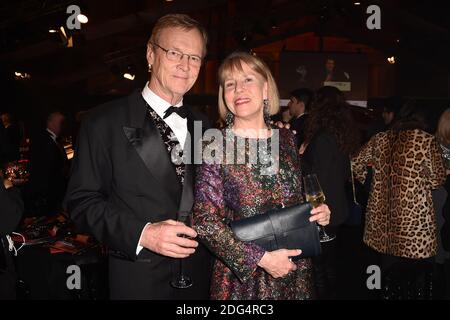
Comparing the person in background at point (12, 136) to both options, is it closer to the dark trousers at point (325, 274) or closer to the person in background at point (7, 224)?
the person in background at point (7, 224)

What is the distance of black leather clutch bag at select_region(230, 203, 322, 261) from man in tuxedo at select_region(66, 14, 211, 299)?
0.25 meters

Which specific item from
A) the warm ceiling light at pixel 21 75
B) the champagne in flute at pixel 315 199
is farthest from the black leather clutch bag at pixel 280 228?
the warm ceiling light at pixel 21 75

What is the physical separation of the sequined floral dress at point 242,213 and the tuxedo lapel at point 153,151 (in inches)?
4.6

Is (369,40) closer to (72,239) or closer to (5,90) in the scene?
(5,90)

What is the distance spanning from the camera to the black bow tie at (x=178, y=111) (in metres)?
1.97

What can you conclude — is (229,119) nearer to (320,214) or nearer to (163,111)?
(163,111)

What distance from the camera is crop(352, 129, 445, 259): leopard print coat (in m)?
3.67

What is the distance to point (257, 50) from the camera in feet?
53.5

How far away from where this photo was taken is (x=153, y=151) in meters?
1.85

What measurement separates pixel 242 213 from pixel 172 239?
43 cm

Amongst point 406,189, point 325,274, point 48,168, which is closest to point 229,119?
point 406,189

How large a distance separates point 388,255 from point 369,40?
12.2 m

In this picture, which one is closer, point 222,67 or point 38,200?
point 222,67
